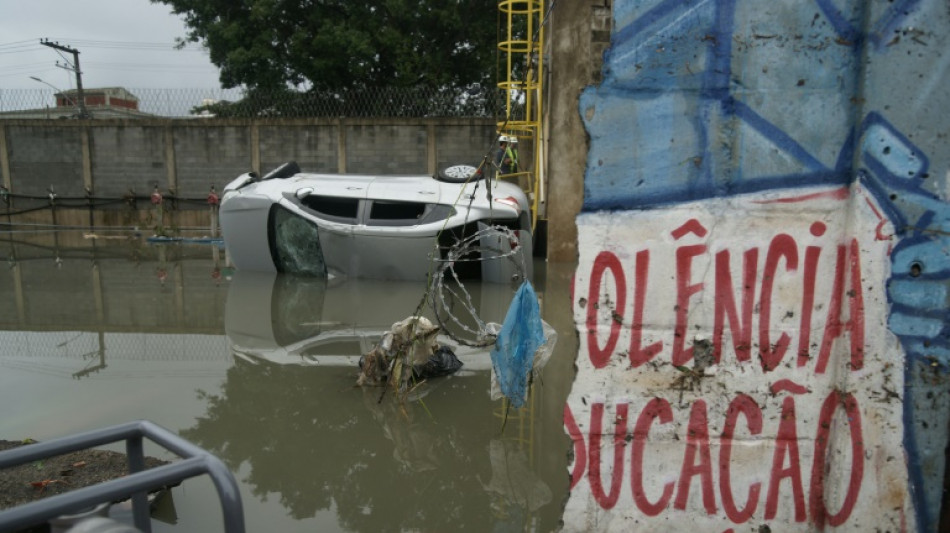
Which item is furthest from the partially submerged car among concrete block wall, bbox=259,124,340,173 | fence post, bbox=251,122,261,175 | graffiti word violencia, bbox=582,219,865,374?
fence post, bbox=251,122,261,175

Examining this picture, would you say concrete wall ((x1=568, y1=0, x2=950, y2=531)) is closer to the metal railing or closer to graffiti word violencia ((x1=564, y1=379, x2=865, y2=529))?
graffiti word violencia ((x1=564, y1=379, x2=865, y2=529))

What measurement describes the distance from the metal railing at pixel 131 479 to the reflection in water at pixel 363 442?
1599mm

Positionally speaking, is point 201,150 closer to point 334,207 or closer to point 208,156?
point 208,156

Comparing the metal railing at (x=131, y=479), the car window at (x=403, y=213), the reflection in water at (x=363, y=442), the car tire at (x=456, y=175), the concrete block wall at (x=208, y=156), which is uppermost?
the concrete block wall at (x=208, y=156)

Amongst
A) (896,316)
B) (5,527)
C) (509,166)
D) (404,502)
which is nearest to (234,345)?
(404,502)

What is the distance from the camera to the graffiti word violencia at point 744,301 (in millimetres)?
2400

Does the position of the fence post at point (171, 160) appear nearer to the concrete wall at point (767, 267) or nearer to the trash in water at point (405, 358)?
the trash in water at point (405, 358)

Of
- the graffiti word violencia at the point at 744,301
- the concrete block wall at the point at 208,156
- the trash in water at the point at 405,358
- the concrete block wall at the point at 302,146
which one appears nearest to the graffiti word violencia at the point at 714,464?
the graffiti word violencia at the point at 744,301

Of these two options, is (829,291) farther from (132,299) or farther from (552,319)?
(132,299)

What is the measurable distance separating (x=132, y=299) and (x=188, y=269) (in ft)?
8.51

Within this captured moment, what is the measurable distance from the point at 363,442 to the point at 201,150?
15574mm

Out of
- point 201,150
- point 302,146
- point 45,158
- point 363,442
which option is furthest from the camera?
point 45,158

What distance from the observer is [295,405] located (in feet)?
15.8

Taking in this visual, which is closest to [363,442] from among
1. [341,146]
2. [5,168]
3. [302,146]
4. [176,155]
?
[341,146]
